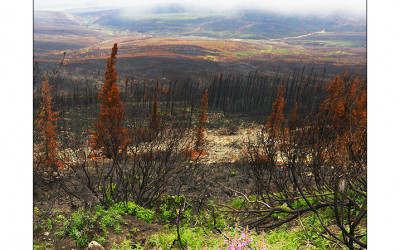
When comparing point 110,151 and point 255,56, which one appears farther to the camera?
point 255,56

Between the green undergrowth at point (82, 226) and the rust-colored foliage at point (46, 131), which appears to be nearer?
the green undergrowth at point (82, 226)

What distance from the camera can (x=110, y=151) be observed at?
28.8 feet

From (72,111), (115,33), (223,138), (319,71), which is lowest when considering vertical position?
(223,138)

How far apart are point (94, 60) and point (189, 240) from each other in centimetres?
12363

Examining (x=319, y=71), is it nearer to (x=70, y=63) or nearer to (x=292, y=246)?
(x=70, y=63)

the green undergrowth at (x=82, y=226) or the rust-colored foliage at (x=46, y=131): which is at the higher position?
the rust-colored foliage at (x=46, y=131)

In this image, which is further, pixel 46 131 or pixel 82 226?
pixel 46 131

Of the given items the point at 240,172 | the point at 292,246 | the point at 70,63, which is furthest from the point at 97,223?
the point at 70,63

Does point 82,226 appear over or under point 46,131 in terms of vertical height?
under

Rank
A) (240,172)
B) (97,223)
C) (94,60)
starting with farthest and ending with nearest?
(94,60)
(240,172)
(97,223)

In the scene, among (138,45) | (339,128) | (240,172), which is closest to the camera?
(339,128)

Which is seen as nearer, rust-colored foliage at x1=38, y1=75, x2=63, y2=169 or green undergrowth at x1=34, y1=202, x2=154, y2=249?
green undergrowth at x1=34, y1=202, x2=154, y2=249

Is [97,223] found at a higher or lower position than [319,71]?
lower

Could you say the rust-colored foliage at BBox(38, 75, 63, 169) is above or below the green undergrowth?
above
